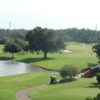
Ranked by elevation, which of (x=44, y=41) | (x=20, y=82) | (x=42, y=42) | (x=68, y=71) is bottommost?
(x=20, y=82)

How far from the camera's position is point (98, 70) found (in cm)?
6762

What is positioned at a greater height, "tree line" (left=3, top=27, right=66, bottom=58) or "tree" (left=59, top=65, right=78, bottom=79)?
"tree line" (left=3, top=27, right=66, bottom=58)

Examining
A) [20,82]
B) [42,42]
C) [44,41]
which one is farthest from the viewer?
[42,42]

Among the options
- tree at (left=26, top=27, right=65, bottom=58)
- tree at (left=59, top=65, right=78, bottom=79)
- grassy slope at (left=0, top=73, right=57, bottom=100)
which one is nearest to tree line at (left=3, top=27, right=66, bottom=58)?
tree at (left=26, top=27, right=65, bottom=58)

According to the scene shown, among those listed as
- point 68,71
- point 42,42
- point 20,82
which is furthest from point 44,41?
point 20,82

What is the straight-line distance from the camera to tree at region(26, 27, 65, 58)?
10762 centimetres

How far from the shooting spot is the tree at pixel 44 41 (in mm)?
107625

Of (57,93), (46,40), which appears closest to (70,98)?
(57,93)

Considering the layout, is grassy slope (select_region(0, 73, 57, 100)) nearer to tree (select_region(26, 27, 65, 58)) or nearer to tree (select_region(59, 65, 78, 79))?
tree (select_region(59, 65, 78, 79))

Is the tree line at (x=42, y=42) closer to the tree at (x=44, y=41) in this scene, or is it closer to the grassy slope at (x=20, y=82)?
the tree at (x=44, y=41)

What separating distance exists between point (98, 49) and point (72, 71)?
3090cm

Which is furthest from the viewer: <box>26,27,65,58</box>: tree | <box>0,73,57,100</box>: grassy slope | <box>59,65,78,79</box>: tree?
<box>26,27,65,58</box>: tree

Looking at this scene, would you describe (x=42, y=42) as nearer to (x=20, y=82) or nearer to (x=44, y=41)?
(x=44, y=41)

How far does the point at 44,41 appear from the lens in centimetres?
10819
